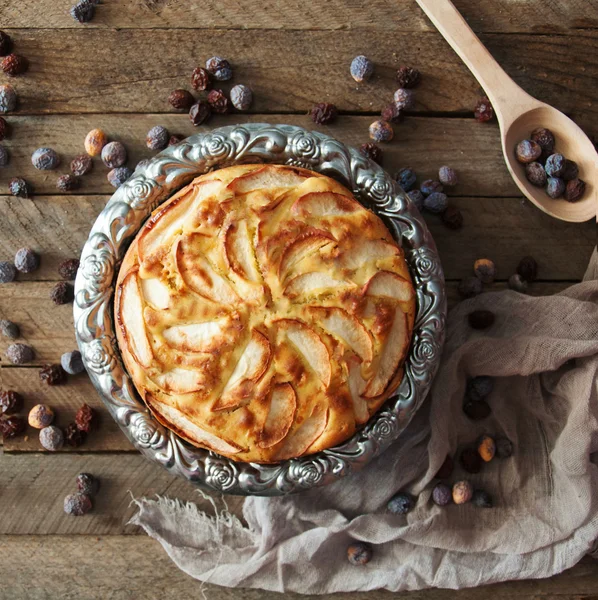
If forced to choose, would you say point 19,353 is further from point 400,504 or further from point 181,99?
point 400,504

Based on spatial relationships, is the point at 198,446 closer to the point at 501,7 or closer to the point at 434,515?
the point at 434,515

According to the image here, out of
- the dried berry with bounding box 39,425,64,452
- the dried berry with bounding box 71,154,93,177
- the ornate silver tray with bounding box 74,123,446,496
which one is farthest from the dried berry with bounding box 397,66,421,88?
the dried berry with bounding box 39,425,64,452

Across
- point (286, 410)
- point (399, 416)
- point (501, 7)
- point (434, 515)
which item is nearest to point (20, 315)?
point (286, 410)

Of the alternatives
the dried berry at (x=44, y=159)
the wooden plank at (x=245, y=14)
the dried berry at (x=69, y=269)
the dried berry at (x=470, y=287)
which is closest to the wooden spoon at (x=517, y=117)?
the wooden plank at (x=245, y=14)

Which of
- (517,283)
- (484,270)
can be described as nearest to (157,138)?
(484,270)

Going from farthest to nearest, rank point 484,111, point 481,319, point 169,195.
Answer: point 484,111 → point 481,319 → point 169,195

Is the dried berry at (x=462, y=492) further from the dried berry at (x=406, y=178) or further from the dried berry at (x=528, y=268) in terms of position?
the dried berry at (x=406, y=178)
